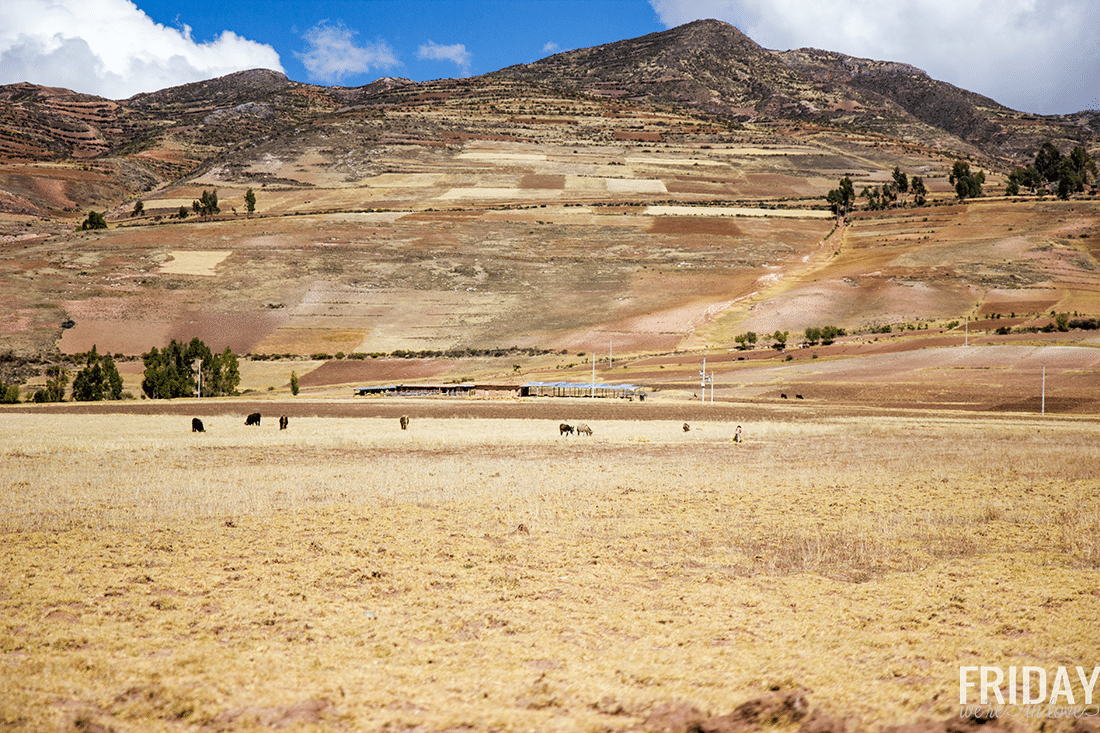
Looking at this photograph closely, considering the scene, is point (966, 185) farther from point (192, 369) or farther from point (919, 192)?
point (192, 369)

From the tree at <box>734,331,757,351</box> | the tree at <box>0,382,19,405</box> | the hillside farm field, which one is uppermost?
the tree at <box>734,331,757,351</box>

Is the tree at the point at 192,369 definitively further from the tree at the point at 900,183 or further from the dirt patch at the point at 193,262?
the tree at the point at 900,183

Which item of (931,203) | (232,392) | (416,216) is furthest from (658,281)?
(931,203)

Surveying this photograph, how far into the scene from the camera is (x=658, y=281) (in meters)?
129

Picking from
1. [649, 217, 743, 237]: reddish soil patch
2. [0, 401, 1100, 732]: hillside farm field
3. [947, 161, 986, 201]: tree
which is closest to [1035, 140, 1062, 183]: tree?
[947, 161, 986, 201]: tree

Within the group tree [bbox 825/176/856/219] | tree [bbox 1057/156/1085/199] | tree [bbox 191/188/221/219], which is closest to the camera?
tree [bbox 1057/156/1085/199]

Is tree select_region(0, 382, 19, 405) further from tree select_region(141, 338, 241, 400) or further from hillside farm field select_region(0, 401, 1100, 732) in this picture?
hillside farm field select_region(0, 401, 1100, 732)

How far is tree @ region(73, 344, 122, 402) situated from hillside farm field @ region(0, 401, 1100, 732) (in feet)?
208

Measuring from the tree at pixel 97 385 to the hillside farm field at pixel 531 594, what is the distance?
6345 centimetres

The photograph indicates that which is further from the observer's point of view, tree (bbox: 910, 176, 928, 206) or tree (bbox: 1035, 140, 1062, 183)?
tree (bbox: 1035, 140, 1062, 183)

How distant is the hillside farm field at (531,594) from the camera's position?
862 cm

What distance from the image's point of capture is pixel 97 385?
3339 inches

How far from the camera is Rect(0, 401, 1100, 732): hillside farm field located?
862 cm

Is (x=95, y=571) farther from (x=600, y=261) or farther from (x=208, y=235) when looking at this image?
(x=208, y=235)
